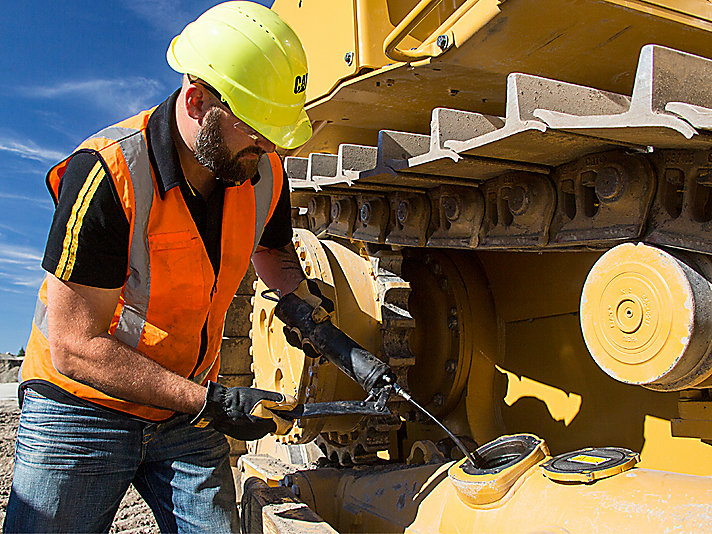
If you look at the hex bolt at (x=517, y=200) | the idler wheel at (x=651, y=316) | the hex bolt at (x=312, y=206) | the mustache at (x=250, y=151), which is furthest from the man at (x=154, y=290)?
the hex bolt at (x=312, y=206)

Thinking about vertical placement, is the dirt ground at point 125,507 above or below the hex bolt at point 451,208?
below

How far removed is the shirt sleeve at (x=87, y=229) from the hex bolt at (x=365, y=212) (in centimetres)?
126

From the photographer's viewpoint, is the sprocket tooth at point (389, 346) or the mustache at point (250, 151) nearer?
the mustache at point (250, 151)

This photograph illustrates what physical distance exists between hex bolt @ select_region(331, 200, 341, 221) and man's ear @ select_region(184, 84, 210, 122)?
49.7 inches

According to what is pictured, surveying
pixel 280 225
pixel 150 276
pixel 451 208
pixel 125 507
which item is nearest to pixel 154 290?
pixel 150 276

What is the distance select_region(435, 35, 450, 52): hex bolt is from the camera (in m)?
2.37

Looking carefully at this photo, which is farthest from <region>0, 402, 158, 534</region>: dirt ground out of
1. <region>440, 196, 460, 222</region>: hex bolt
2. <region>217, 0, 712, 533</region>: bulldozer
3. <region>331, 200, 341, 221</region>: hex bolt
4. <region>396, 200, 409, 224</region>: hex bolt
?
<region>440, 196, 460, 222</region>: hex bolt

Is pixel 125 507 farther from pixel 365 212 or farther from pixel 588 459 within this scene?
pixel 588 459

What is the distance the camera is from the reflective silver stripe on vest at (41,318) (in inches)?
82.5

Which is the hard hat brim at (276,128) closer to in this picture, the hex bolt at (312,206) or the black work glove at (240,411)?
the black work glove at (240,411)

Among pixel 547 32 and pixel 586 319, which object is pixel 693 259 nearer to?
pixel 586 319

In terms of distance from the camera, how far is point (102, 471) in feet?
6.84

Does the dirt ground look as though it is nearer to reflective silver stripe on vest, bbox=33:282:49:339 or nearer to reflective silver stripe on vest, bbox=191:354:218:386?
reflective silver stripe on vest, bbox=191:354:218:386

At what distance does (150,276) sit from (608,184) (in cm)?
141
